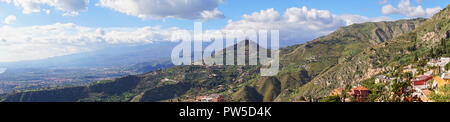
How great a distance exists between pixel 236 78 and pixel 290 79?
54.7 meters

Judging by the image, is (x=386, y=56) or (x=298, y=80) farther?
(x=298, y=80)

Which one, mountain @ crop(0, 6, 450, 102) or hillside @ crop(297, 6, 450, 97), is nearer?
hillside @ crop(297, 6, 450, 97)

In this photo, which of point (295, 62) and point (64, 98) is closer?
point (64, 98)

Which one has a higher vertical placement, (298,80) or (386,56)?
(386,56)

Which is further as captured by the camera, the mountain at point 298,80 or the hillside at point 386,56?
the mountain at point 298,80
